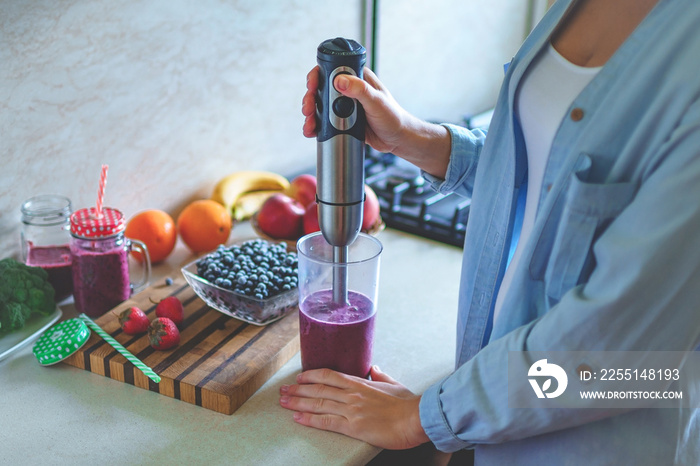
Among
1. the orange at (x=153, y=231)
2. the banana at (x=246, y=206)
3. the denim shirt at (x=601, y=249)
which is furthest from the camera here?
the banana at (x=246, y=206)

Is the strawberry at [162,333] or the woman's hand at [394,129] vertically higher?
the woman's hand at [394,129]

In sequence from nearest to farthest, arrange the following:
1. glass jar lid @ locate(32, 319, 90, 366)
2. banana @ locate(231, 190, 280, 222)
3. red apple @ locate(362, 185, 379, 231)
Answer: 1. glass jar lid @ locate(32, 319, 90, 366)
2. red apple @ locate(362, 185, 379, 231)
3. banana @ locate(231, 190, 280, 222)

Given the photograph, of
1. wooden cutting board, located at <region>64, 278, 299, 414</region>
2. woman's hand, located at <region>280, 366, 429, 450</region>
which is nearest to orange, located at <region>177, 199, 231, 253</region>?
wooden cutting board, located at <region>64, 278, 299, 414</region>

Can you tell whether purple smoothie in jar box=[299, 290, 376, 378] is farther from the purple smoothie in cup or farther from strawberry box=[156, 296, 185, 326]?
the purple smoothie in cup

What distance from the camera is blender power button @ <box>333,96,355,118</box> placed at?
2.80ft

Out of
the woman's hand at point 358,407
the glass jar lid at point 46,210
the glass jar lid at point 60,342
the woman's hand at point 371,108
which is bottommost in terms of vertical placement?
the woman's hand at point 358,407

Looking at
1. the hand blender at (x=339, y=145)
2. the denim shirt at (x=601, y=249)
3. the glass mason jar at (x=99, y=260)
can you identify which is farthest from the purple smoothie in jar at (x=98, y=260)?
the denim shirt at (x=601, y=249)

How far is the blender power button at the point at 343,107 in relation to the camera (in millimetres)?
853

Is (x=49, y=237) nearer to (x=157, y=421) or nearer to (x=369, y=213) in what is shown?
(x=157, y=421)

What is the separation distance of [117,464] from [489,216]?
1.95 ft

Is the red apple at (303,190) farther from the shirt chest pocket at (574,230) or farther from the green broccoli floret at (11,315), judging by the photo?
the shirt chest pocket at (574,230)

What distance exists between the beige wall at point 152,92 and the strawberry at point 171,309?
332 millimetres

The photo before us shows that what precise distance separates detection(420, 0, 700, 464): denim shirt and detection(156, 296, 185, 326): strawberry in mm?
465

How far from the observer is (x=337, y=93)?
847mm
